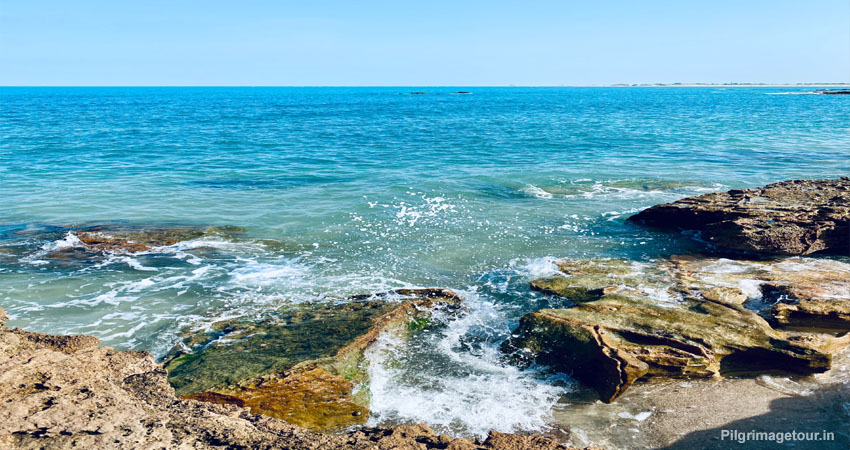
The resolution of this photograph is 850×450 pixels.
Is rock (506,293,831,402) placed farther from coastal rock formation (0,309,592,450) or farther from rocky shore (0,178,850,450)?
coastal rock formation (0,309,592,450)

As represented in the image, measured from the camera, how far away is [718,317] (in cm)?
898

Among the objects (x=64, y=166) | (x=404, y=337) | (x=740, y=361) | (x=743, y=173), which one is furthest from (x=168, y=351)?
(x=743, y=173)

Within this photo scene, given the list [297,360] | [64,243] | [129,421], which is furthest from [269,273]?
[129,421]

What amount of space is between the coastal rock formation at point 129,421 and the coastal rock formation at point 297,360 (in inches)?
21.8

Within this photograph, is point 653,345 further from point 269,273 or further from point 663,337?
point 269,273

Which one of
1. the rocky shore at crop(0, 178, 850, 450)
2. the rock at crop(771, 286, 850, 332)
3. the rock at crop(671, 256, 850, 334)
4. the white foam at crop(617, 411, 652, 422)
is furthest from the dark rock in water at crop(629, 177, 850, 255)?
the white foam at crop(617, 411, 652, 422)

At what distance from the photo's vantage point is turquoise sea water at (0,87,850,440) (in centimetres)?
A: 911

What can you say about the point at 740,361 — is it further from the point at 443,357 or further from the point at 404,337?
the point at 404,337

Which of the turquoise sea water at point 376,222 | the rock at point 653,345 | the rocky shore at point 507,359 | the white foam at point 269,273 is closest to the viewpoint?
the rocky shore at point 507,359

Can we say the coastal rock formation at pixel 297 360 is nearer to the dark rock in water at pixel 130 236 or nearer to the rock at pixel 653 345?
the rock at pixel 653 345

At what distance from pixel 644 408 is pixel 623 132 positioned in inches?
1629

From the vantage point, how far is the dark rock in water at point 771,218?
1293 centimetres

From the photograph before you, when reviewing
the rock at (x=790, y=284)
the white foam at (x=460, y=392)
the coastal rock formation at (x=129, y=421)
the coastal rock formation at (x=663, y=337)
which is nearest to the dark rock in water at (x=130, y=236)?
the coastal rock formation at (x=129, y=421)

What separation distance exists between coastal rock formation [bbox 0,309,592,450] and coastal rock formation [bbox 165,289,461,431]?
554 millimetres
